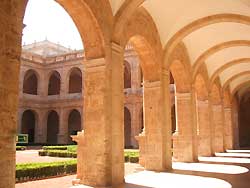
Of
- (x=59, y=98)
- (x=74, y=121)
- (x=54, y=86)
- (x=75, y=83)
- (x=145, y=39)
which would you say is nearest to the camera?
(x=145, y=39)

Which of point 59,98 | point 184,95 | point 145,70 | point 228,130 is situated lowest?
point 228,130

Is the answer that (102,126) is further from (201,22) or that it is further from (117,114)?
(201,22)

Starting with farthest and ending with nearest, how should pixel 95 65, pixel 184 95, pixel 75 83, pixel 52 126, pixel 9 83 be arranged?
pixel 75 83, pixel 52 126, pixel 184 95, pixel 95 65, pixel 9 83

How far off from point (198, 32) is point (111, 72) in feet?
20.2

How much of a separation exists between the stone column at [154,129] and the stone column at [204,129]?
6.33 meters

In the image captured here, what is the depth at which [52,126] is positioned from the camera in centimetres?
3155

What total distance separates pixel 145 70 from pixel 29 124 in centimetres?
2432

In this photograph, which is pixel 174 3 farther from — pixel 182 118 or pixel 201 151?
pixel 201 151

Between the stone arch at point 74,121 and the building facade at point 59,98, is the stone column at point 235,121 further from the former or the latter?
the stone arch at point 74,121

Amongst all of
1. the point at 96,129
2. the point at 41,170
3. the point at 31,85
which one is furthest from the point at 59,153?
the point at 31,85

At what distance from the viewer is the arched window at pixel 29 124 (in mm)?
30516

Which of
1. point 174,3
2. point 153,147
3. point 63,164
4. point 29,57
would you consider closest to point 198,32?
point 174,3

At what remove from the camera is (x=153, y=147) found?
31.6ft

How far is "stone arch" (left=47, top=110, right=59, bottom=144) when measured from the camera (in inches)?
1231
